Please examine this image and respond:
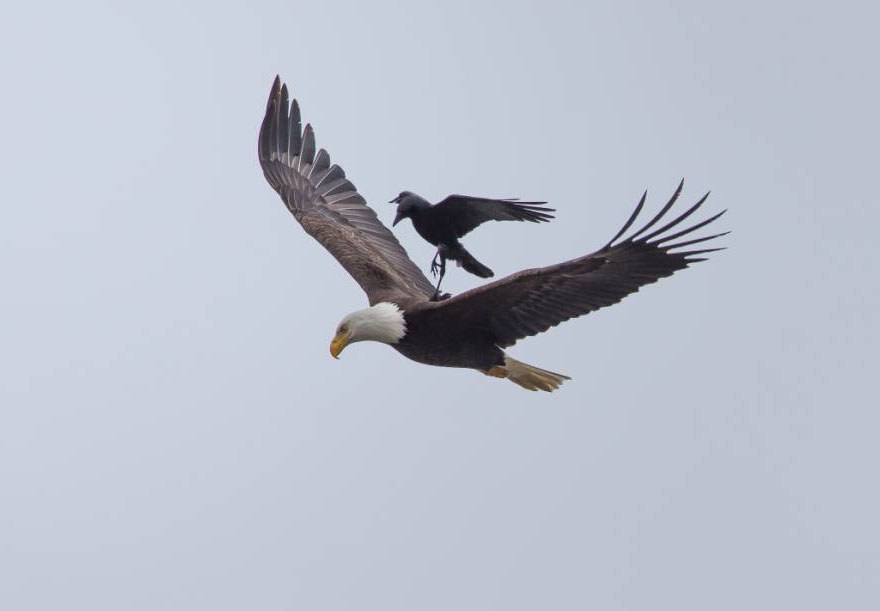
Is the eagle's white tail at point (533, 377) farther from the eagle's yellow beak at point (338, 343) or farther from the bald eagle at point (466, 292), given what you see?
the eagle's yellow beak at point (338, 343)

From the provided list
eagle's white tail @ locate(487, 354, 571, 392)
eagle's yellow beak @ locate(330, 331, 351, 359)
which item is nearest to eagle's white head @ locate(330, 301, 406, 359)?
eagle's yellow beak @ locate(330, 331, 351, 359)

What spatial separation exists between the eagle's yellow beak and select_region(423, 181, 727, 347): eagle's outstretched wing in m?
0.59

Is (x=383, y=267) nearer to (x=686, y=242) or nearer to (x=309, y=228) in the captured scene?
(x=309, y=228)

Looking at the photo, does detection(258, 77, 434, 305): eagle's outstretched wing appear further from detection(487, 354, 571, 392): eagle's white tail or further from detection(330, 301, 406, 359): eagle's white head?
detection(330, 301, 406, 359): eagle's white head

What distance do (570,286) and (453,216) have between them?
1239mm

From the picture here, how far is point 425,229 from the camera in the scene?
1126 centimetres

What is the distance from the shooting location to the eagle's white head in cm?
1091

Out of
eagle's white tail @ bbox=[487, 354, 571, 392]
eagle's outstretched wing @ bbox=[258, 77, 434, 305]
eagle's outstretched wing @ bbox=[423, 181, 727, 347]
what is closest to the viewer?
eagle's outstretched wing @ bbox=[423, 181, 727, 347]

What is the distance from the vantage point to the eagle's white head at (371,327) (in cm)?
1091

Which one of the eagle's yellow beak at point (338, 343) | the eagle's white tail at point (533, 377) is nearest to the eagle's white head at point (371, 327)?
the eagle's yellow beak at point (338, 343)

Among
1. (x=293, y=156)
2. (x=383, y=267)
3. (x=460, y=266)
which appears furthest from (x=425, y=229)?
(x=293, y=156)

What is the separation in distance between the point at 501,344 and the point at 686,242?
153cm

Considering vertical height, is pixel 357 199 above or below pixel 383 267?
above

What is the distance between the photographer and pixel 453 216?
11.2 meters
